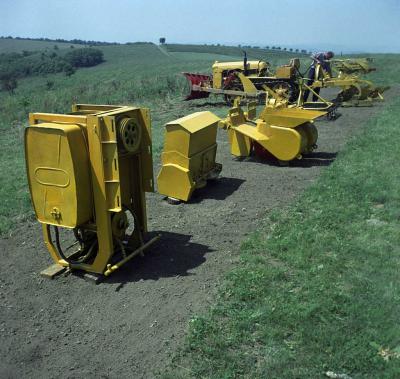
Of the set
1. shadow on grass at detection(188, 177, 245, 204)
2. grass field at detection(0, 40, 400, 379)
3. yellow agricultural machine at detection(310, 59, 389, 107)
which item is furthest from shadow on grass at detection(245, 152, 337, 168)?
yellow agricultural machine at detection(310, 59, 389, 107)

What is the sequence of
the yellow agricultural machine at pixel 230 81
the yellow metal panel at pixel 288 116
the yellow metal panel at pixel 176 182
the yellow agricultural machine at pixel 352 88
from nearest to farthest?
the yellow metal panel at pixel 176 182 < the yellow metal panel at pixel 288 116 < the yellow agricultural machine at pixel 352 88 < the yellow agricultural machine at pixel 230 81

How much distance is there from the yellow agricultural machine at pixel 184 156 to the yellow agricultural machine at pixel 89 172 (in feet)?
6.48

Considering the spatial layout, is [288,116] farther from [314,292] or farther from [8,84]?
[8,84]

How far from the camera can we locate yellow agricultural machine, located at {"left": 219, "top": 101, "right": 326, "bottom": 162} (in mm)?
→ 9242

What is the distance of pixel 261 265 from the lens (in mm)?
5234

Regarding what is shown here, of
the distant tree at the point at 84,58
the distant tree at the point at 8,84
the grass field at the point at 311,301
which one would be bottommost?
the distant tree at the point at 8,84

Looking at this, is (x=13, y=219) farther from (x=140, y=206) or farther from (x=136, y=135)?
(x=136, y=135)

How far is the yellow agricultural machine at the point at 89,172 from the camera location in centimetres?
459

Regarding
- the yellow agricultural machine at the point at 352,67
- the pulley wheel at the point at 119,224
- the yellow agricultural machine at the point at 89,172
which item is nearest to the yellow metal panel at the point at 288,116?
the yellow agricultural machine at the point at 89,172

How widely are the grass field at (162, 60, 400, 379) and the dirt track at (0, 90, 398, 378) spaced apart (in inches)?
11.8

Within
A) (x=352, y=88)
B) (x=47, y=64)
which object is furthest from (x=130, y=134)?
(x=47, y=64)

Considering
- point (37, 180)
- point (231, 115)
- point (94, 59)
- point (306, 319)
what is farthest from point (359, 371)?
point (94, 59)

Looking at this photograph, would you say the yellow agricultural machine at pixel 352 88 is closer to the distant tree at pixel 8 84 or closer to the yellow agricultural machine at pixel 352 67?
the yellow agricultural machine at pixel 352 67

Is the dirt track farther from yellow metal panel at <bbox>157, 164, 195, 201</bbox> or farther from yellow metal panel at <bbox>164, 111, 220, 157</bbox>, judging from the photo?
yellow metal panel at <bbox>164, 111, 220, 157</bbox>
